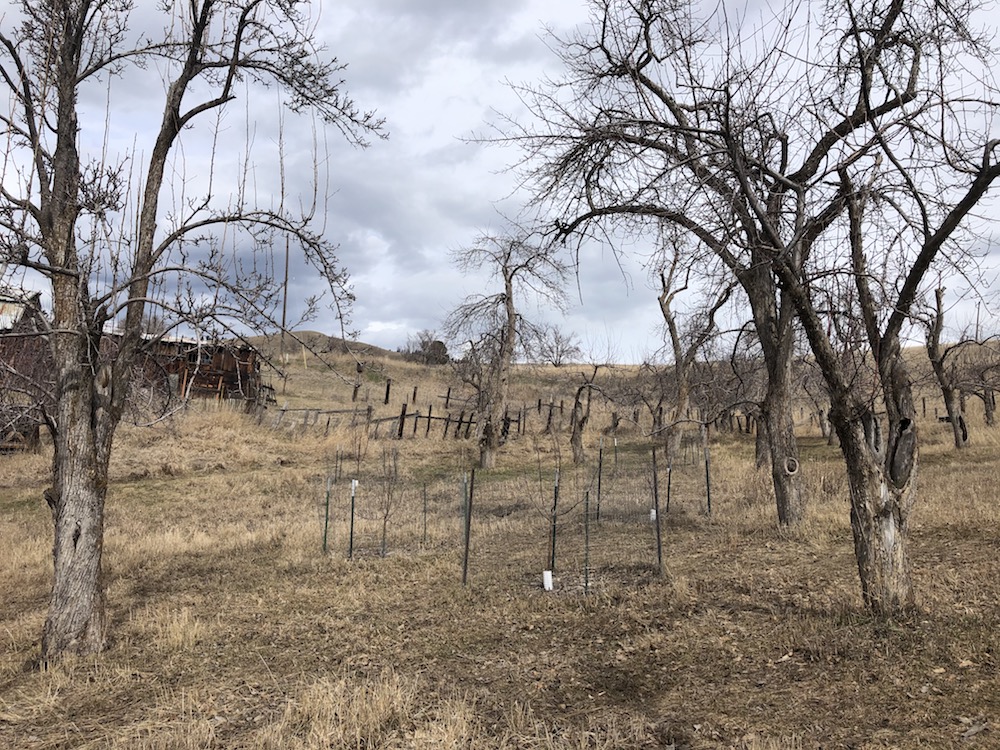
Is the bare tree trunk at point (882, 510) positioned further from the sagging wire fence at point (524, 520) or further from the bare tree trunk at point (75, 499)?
the bare tree trunk at point (75, 499)

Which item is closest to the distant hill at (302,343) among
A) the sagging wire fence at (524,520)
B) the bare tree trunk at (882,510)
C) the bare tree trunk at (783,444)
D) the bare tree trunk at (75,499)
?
the bare tree trunk at (75,499)

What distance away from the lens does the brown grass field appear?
13.7 ft

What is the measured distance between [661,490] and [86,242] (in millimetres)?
13207

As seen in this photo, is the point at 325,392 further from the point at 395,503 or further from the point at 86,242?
the point at 86,242

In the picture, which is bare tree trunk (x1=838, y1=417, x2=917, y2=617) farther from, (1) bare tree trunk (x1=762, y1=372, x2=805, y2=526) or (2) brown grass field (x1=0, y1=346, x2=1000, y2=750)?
(1) bare tree trunk (x1=762, y1=372, x2=805, y2=526)

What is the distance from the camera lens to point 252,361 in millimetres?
7277

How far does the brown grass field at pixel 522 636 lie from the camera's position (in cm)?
418

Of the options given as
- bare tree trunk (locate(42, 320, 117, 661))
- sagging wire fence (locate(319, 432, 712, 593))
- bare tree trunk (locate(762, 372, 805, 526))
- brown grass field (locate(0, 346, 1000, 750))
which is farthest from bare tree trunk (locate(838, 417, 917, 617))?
bare tree trunk (locate(42, 320, 117, 661))

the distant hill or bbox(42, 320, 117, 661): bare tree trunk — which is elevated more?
the distant hill

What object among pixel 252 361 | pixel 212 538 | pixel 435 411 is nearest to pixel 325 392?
pixel 435 411

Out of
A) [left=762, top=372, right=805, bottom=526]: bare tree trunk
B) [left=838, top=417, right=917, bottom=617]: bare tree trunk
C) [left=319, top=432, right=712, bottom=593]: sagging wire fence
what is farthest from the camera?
[left=762, top=372, right=805, bottom=526]: bare tree trunk

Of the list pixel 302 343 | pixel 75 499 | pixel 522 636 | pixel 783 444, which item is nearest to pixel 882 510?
pixel 522 636

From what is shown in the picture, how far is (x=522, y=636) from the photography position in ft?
20.4

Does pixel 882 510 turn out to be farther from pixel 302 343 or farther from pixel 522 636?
pixel 302 343
